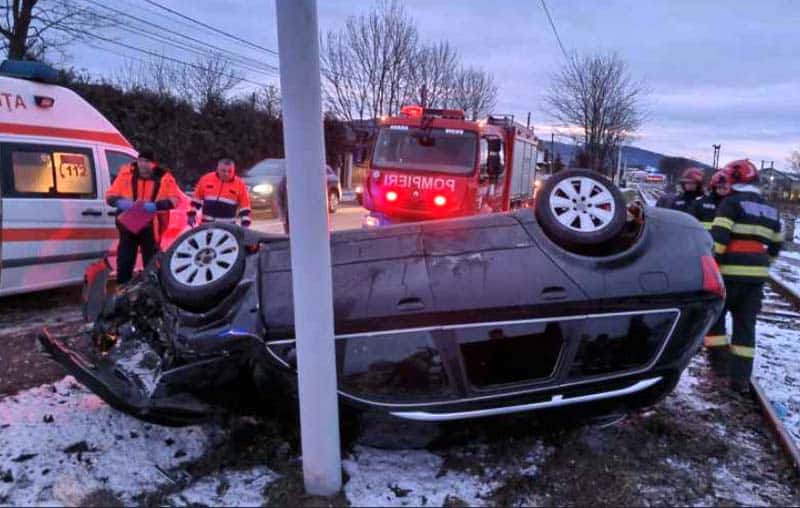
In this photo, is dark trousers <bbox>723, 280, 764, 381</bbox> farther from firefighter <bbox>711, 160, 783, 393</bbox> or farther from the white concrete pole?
the white concrete pole

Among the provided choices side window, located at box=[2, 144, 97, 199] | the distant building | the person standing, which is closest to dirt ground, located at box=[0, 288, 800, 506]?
the person standing

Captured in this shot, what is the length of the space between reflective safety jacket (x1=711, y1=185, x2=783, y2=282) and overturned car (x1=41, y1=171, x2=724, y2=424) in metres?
1.59

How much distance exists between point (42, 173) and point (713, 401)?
6201 mm

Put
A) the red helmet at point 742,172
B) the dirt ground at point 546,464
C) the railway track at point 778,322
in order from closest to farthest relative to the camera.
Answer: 1. the dirt ground at point 546,464
2. the railway track at point 778,322
3. the red helmet at point 742,172

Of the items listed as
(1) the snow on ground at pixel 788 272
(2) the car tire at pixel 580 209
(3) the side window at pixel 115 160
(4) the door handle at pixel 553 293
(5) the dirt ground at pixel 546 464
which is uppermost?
(3) the side window at pixel 115 160

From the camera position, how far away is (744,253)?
455 centimetres

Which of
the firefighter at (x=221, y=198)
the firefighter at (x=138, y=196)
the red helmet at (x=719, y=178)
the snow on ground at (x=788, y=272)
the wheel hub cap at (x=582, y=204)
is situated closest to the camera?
the wheel hub cap at (x=582, y=204)

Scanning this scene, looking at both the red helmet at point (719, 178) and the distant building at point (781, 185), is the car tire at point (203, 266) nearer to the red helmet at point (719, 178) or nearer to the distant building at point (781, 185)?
the red helmet at point (719, 178)

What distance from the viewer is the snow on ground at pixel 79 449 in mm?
2867

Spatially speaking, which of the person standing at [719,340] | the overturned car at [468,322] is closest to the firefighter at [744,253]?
the person standing at [719,340]

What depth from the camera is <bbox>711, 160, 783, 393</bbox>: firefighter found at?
4.53m

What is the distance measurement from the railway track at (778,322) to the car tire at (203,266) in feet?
10.8

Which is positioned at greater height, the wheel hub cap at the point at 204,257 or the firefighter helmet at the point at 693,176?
the firefighter helmet at the point at 693,176

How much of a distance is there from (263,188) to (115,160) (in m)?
6.94
